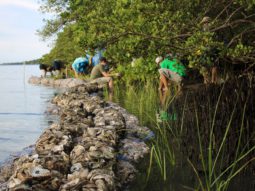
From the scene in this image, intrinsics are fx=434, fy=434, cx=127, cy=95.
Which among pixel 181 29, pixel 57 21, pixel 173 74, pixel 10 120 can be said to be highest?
pixel 57 21

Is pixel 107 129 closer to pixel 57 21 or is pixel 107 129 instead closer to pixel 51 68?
pixel 57 21

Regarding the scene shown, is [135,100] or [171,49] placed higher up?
[171,49]

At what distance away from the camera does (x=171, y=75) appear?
1268 cm

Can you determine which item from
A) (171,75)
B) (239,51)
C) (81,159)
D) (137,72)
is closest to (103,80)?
(137,72)

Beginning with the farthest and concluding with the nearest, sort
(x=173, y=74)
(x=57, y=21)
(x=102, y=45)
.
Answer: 1. (x=57, y=21)
2. (x=173, y=74)
3. (x=102, y=45)

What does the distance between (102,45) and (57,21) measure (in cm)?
1929

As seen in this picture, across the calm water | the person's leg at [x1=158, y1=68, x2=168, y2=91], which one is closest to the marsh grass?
the calm water

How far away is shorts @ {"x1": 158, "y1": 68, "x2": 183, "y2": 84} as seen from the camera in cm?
1257

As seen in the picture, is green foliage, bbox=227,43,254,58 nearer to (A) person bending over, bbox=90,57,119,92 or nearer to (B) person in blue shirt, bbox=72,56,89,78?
(A) person bending over, bbox=90,57,119,92

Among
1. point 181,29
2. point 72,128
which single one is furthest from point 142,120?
point 181,29

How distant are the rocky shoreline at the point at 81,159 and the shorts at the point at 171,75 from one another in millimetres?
4156

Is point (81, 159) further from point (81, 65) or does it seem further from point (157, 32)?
Answer: point (81, 65)

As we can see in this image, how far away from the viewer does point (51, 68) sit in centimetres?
3244

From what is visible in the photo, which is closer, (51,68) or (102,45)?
(102,45)
